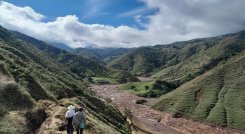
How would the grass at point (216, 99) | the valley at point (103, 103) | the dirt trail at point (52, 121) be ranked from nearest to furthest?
the dirt trail at point (52, 121) < the valley at point (103, 103) < the grass at point (216, 99)

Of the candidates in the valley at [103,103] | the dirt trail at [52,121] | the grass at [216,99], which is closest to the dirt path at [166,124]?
the valley at [103,103]

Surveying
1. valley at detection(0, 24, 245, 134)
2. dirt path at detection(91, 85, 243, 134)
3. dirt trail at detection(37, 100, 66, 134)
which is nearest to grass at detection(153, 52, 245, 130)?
valley at detection(0, 24, 245, 134)

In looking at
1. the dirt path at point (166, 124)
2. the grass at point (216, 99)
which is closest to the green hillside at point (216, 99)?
the grass at point (216, 99)

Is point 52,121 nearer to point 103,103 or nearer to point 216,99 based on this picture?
A: point 103,103

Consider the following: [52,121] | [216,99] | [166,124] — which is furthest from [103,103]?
[216,99]

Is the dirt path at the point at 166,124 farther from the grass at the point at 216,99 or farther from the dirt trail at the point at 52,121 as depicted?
the dirt trail at the point at 52,121

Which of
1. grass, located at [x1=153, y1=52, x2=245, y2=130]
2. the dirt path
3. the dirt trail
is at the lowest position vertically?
the dirt path

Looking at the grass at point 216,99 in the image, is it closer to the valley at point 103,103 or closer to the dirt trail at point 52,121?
the valley at point 103,103

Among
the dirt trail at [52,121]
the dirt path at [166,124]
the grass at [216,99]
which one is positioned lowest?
the dirt path at [166,124]

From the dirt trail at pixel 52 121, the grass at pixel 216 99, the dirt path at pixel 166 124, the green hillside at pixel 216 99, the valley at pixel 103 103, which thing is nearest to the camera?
the dirt trail at pixel 52 121

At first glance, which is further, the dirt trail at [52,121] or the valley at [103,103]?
the valley at [103,103]

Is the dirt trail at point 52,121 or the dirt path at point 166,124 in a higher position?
the dirt trail at point 52,121

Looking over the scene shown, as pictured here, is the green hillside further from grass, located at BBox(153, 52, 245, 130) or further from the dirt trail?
the dirt trail

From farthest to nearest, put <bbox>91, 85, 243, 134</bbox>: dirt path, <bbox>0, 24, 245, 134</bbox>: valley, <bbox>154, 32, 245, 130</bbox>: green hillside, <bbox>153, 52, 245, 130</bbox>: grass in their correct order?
<bbox>154, 32, 245, 130</bbox>: green hillside → <bbox>153, 52, 245, 130</bbox>: grass → <bbox>91, 85, 243, 134</bbox>: dirt path → <bbox>0, 24, 245, 134</bbox>: valley
